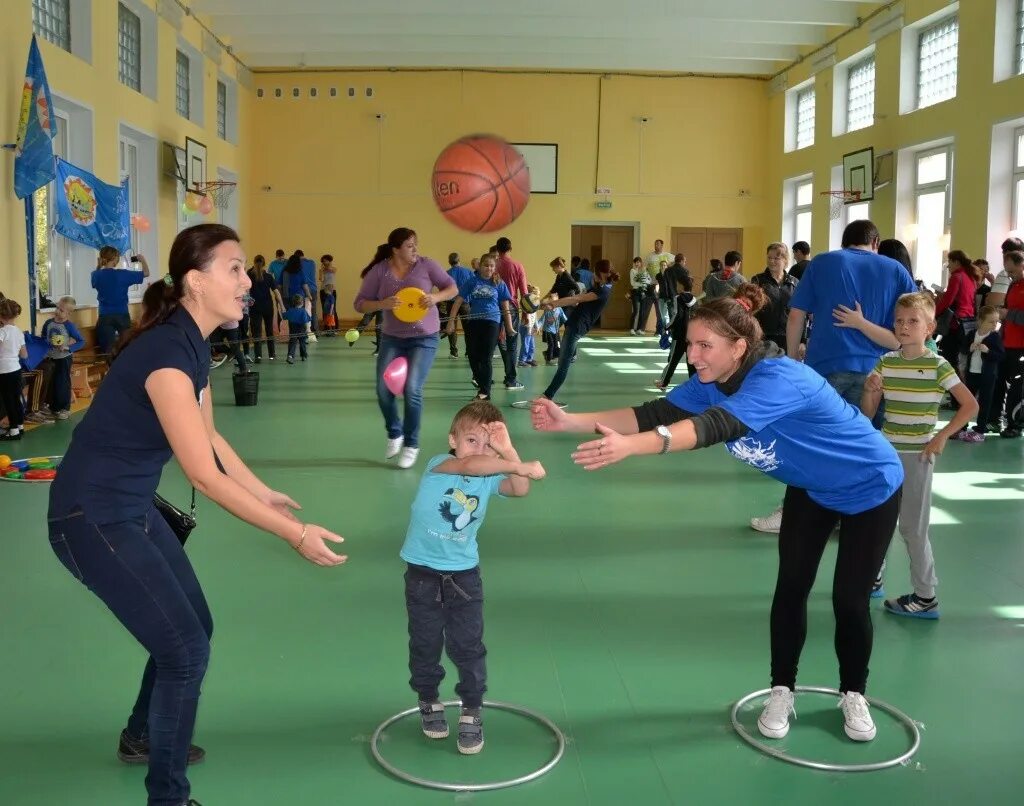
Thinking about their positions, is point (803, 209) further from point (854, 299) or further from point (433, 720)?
point (433, 720)

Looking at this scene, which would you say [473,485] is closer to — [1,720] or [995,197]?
[1,720]

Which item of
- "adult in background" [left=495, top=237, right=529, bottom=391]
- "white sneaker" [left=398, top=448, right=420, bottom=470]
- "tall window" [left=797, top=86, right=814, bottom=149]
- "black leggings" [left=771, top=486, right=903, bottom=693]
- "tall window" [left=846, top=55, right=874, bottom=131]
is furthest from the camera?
"tall window" [left=797, top=86, right=814, bottom=149]

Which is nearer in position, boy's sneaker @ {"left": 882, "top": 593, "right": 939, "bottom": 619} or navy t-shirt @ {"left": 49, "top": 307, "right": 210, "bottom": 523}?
navy t-shirt @ {"left": 49, "top": 307, "right": 210, "bottom": 523}

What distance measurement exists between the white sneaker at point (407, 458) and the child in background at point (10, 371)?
10.6ft

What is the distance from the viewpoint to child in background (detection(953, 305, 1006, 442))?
8.92 m

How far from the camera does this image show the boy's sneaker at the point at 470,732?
3035 millimetres

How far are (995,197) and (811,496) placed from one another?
39.9 feet

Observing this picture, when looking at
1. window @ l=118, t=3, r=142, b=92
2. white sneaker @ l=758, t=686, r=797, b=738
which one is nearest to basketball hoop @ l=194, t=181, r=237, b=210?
window @ l=118, t=3, r=142, b=92

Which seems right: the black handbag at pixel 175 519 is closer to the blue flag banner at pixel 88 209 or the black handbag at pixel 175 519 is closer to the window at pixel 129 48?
the blue flag banner at pixel 88 209

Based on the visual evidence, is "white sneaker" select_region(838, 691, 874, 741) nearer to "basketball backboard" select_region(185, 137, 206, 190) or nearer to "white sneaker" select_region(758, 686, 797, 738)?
"white sneaker" select_region(758, 686, 797, 738)

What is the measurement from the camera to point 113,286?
11062mm

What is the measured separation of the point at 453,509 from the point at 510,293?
9163 mm

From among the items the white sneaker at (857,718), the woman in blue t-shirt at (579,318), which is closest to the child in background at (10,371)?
the woman in blue t-shirt at (579,318)

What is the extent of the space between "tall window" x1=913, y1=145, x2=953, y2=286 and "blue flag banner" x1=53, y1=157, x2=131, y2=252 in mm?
11342
